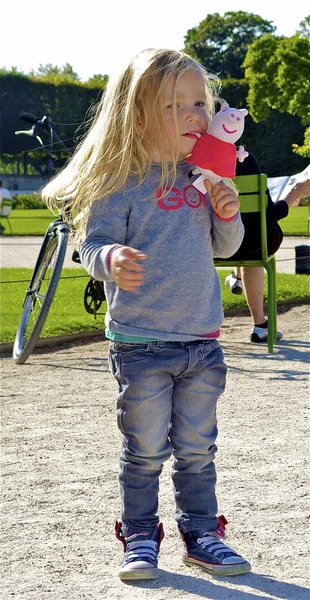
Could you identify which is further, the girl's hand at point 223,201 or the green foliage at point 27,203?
the green foliage at point 27,203

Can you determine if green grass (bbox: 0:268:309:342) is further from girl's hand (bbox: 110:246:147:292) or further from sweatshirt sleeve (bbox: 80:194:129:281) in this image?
girl's hand (bbox: 110:246:147:292)

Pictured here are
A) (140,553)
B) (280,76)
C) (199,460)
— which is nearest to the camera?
(140,553)

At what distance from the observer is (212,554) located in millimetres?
2920

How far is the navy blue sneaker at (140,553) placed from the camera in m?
2.81

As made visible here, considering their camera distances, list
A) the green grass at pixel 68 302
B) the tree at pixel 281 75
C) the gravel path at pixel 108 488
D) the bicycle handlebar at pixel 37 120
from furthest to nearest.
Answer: the tree at pixel 281 75 → the green grass at pixel 68 302 → the bicycle handlebar at pixel 37 120 → the gravel path at pixel 108 488

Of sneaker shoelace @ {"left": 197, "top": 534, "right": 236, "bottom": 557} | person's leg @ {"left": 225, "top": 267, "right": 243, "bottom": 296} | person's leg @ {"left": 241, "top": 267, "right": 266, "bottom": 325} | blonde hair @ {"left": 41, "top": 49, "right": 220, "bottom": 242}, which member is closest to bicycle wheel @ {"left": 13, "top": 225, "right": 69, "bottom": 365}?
person's leg @ {"left": 241, "top": 267, "right": 266, "bottom": 325}

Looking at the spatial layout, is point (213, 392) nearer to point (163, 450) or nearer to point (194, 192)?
point (163, 450)

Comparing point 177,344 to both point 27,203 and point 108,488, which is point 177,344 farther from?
point 27,203

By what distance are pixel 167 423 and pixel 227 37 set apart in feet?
255

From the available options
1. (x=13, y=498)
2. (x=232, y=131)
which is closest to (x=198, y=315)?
(x=232, y=131)

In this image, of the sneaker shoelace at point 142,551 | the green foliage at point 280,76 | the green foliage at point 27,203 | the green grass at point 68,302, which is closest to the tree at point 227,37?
the green foliage at point 280,76

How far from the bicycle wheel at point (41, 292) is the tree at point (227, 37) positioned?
70759 mm

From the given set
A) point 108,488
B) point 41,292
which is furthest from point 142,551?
point 41,292

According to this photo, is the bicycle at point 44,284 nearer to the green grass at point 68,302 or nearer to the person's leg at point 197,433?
the green grass at point 68,302
